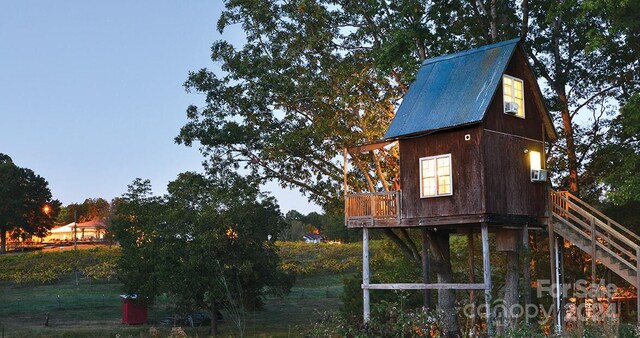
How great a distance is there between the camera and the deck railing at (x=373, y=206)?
2388 cm

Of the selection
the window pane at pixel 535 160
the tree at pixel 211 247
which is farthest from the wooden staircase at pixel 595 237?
the tree at pixel 211 247

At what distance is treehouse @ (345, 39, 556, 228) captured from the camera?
2202 cm

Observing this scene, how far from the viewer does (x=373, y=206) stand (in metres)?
24.3

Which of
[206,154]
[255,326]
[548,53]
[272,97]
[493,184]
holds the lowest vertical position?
[255,326]

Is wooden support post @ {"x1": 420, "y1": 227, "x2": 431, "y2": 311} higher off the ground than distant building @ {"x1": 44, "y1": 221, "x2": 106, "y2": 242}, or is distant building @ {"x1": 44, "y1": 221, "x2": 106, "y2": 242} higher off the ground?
distant building @ {"x1": 44, "y1": 221, "x2": 106, "y2": 242}

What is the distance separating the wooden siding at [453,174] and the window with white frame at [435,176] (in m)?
0.14

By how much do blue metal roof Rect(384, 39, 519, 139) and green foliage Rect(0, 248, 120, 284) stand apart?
37.1 meters

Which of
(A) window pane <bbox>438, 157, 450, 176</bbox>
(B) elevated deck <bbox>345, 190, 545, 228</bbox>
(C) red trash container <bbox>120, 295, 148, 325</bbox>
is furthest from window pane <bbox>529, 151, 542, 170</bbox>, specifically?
(C) red trash container <bbox>120, 295, 148, 325</bbox>

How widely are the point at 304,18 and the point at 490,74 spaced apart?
9.29 meters

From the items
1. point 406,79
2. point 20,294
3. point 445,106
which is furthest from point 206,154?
point 20,294

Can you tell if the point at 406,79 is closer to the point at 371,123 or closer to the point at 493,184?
the point at 371,123

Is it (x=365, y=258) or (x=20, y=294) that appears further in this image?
(x=20, y=294)

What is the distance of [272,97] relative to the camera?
29578mm

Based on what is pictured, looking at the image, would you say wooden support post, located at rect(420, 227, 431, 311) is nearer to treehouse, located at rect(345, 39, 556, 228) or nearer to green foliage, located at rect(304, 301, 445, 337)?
treehouse, located at rect(345, 39, 556, 228)
